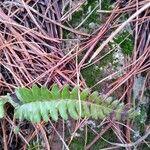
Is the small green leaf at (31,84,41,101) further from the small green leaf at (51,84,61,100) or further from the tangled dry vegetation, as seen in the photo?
the tangled dry vegetation

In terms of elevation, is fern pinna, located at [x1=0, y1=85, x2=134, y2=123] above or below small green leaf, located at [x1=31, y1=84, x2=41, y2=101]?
below

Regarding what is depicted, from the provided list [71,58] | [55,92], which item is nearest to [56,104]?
[55,92]

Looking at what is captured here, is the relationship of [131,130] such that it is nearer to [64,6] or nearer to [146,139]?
[146,139]

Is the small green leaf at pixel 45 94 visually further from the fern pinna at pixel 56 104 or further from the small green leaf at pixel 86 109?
the small green leaf at pixel 86 109

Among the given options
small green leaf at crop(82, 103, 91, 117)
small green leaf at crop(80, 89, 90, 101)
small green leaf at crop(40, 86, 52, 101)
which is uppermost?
small green leaf at crop(40, 86, 52, 101)

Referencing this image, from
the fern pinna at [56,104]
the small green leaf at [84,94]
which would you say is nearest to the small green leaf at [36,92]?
the fern pinna at [56,104]

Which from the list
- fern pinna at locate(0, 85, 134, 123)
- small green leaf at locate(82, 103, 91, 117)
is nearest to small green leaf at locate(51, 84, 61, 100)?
fern pinna at locate(0, 85, 134, 123)

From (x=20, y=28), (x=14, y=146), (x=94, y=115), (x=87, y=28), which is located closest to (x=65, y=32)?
(x=87, y=28)
